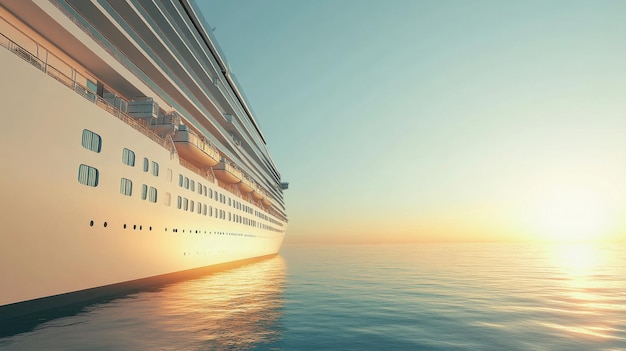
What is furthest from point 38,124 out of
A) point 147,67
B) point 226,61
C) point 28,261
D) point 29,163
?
point 226,61

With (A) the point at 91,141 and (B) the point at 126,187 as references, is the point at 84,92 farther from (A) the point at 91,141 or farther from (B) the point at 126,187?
(B) the point at 126,187

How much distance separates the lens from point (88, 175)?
13.2 metres

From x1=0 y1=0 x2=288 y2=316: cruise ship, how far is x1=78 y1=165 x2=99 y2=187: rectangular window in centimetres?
4

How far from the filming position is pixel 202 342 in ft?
26.0

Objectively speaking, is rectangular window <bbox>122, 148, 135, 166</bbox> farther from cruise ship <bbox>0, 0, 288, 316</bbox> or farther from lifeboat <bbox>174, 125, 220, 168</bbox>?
lifeboat <bbox>174, 125, 220, 168</bbox>

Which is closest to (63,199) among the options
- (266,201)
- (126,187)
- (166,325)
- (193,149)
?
(126,187)

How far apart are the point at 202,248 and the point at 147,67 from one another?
39.6 feet

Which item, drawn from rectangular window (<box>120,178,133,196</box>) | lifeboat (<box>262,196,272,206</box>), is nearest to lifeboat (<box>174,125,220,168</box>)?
rectangular window (<box>120,178,133,196</box>)

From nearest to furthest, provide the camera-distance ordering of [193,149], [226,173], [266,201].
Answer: [193,149], [226,173], [266,201]

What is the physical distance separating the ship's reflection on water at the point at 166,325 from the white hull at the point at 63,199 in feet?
5.11

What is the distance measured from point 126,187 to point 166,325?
792cm

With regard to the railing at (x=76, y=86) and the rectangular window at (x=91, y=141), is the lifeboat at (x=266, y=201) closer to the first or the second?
the railing at (x=76, y=86)

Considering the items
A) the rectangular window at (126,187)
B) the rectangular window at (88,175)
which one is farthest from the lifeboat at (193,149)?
the rectangular window at (88,175)

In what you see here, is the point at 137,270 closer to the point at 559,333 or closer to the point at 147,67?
the point at 147,67
